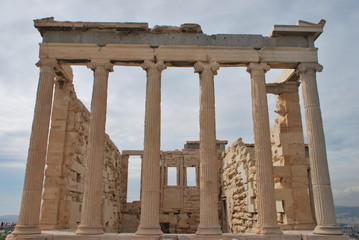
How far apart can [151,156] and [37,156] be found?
14.1ft

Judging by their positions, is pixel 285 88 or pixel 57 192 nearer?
pixel 57 192

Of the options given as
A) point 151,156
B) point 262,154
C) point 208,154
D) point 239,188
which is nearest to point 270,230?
point 262,154

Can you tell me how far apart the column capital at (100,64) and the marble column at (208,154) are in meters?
3.53

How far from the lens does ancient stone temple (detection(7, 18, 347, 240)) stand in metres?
13.1

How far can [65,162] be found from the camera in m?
15.7

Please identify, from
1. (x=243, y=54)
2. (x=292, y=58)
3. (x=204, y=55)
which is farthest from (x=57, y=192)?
(x=292, y=58)

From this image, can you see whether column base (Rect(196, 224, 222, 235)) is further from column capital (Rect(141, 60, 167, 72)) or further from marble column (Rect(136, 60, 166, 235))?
column capital (Rect(141, 60, 167, 72))

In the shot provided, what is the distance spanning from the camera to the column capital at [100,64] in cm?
1453

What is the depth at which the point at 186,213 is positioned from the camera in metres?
27.1

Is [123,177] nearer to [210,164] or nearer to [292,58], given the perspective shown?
[210,164]

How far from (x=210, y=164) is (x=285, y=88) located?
20.9 feet

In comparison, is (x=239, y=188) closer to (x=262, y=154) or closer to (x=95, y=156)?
(x=262, y=154)

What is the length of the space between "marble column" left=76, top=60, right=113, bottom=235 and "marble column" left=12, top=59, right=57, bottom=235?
1671 mm

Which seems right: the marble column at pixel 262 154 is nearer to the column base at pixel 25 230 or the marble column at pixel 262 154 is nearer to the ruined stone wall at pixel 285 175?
the ruined stone wall at pixel 285 175
